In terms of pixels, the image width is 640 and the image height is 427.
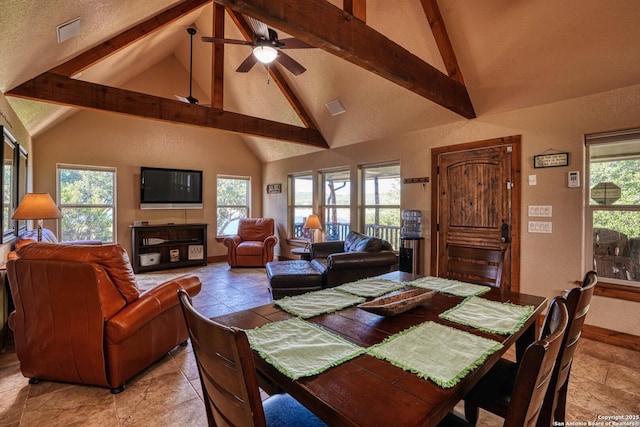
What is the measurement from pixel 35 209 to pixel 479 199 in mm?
5146

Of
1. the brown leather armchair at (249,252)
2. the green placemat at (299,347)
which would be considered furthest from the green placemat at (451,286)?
the brown leather armchair at (249,252)

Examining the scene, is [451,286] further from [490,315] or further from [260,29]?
[260,29]

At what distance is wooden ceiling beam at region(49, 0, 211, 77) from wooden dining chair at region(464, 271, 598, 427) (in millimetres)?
4319

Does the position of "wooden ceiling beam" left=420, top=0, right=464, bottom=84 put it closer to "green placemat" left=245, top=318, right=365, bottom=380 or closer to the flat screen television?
"green placemat" left=245, top=318, right=365, bottom=380

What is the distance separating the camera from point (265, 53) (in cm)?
316

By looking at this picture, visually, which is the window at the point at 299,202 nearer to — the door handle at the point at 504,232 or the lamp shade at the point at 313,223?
the lamp shade at the point at 313,223

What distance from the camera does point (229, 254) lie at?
6246 millimetres

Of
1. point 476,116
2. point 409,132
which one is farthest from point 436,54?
point 409,132

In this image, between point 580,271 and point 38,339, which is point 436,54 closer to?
point 580,271

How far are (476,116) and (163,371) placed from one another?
4.33m

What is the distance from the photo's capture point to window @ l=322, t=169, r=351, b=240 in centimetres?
595

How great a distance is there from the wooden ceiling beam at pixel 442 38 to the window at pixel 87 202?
6025 mm

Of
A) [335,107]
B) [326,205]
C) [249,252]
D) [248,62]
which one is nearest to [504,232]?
[335,107]

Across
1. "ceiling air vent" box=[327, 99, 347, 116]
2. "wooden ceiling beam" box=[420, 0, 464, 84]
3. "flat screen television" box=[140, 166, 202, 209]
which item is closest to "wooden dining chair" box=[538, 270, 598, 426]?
"wooden ceiling beam" box=[420, 0, 464, 84]
